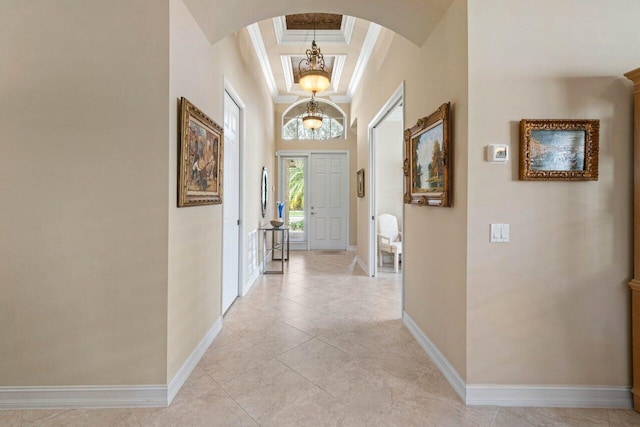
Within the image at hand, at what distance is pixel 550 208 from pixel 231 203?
10.2 ft

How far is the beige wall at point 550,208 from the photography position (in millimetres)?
1881

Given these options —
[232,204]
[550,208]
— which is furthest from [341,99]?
[550,208]

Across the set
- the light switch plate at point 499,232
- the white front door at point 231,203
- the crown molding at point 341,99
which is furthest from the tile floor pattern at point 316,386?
the crown molding at point 341,99

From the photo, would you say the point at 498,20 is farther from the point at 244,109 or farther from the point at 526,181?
the point at 244,109

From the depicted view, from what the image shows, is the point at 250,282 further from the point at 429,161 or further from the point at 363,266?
the point at 429,161

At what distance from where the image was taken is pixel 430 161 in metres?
2.42

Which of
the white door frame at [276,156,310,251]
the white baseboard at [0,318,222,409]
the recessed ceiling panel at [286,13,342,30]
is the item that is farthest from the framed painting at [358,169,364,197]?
the white baseboard at [0,318,222,409]

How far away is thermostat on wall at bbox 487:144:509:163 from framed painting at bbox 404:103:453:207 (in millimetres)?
267

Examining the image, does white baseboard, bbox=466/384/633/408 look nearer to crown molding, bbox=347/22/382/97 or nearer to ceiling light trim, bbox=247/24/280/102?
crown molding, bbox=347/22/382/97

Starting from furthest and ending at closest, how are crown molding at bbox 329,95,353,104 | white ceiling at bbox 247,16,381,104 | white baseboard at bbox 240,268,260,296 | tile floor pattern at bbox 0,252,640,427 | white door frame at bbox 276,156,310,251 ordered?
white door frame at bbox 276,156,310,251 → crown molding at bbox 329,95,353,104 → white ceiling at bbox 247,16,381,104 → white baseboard at bbox 240,268,260,296 → tile floor pattern at bbox 0,252,640,427

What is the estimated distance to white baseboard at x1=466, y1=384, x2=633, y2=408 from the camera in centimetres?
188

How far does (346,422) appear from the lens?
5.72 feet

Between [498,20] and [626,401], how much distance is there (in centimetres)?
251

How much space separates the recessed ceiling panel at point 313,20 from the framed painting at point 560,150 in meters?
3.47
